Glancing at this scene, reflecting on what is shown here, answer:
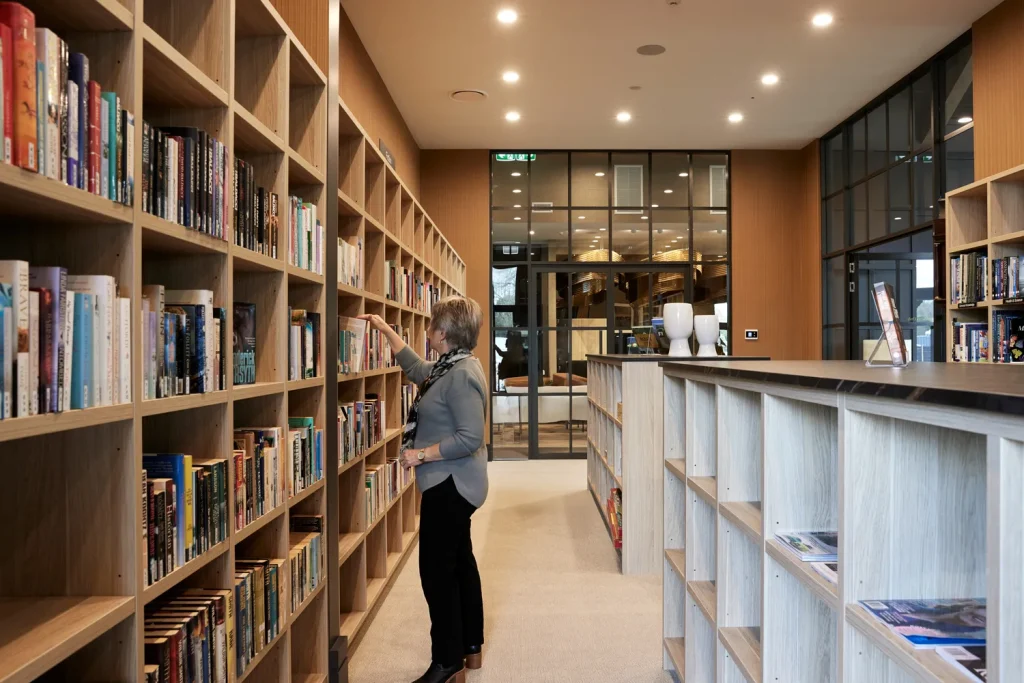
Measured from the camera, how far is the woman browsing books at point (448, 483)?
2.54 m

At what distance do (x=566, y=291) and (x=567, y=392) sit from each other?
48.7 inches

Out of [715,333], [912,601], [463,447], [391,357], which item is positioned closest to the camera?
[912,601]

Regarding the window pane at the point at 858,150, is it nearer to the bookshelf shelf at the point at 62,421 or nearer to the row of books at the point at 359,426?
the row of books at the point at 359,426

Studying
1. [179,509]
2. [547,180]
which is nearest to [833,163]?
[547,180]

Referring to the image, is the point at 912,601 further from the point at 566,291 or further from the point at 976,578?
the point at 566,291

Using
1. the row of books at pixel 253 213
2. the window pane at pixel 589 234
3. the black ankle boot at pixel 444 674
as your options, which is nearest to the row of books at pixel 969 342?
the black ankle boot at pixel 444 674

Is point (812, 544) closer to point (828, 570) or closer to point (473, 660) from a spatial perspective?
point (828, 570)

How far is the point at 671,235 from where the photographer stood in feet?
29.2

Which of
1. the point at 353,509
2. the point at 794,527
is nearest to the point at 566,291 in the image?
the point at 353,509

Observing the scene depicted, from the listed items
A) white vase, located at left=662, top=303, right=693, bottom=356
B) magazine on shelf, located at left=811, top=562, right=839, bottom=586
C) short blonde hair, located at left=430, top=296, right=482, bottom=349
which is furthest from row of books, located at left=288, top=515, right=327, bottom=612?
white vase, located at left=662, top=303, right=693, bottom=356

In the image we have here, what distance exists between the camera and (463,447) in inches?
98.5

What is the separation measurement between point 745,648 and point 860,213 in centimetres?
671

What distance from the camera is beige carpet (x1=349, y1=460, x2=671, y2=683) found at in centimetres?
288

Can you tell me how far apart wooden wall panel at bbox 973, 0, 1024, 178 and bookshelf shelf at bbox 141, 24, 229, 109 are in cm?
544
